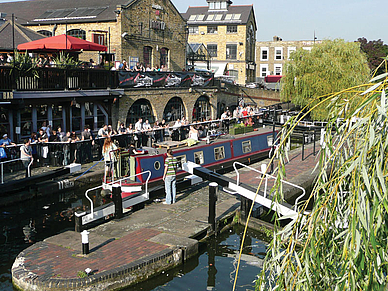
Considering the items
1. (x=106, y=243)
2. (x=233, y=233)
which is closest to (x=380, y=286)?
(x=106, y=243)

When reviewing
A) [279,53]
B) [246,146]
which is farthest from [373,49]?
[246,146]

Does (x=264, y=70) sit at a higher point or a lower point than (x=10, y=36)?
lower

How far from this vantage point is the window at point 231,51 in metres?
50.0

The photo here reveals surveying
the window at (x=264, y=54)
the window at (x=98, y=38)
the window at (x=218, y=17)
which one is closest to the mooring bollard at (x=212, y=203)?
the window at (x=98, y=38)

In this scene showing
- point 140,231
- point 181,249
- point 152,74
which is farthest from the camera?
point 152,74

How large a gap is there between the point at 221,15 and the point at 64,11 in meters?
25.5

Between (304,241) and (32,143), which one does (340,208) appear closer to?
(304,241)

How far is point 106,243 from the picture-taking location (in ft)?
32.4

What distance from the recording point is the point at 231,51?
5028cm

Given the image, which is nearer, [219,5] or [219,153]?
[219,153]

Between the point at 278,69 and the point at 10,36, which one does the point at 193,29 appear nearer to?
the point at 278,69

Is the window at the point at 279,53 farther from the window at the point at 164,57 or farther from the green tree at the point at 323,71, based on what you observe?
the window at the point at 164,57

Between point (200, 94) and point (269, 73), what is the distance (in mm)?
34327

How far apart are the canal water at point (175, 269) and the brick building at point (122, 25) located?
39.9ft
